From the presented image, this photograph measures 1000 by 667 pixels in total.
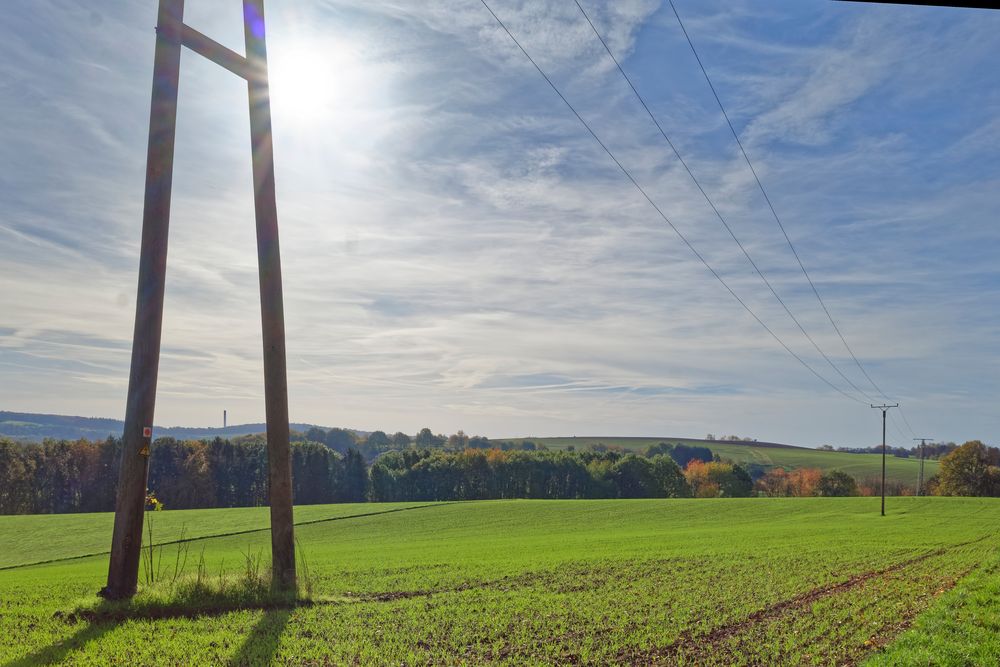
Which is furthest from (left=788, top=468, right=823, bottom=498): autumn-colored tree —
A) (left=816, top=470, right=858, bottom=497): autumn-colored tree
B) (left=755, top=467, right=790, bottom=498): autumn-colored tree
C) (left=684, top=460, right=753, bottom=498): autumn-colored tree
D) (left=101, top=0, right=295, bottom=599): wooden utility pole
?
(left=101, top=0, right=295, bottom=599): wooden utility pole

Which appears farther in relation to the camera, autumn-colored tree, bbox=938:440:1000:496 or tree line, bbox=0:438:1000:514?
autumn-colored tree, bbox=938:440:1000:496

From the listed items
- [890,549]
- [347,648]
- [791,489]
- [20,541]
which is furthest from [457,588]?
[791,489]

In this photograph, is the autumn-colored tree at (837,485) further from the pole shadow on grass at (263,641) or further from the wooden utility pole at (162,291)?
the pole shadow on grass at (263,641)

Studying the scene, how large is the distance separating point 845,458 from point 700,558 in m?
178

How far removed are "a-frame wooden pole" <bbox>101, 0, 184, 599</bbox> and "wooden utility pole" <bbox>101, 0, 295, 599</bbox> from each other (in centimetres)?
2

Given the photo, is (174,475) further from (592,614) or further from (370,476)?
(592,614)

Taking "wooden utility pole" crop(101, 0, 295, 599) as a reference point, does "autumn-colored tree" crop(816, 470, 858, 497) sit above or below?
below

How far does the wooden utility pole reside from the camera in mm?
11188

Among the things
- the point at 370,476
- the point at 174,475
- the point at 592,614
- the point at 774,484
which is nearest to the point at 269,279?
the point at 592,614

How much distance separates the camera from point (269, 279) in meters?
12.7

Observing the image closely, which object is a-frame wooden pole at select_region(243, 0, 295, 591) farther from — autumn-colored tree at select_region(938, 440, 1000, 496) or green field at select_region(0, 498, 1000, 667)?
autumn-colored tree at select_region(938, 440, 1000, 496)

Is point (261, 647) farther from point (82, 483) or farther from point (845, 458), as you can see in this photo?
point (845, 458)

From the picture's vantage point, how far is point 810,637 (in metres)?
11.9

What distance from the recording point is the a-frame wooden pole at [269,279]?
12.6 meters
